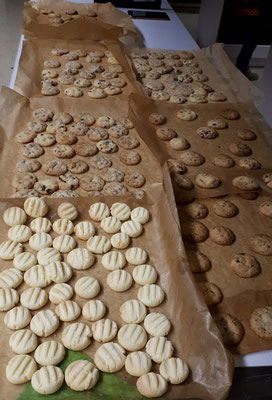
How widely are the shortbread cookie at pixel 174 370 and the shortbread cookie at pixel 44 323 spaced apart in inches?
15.5

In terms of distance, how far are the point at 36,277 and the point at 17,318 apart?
179mm

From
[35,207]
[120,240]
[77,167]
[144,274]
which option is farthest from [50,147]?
[144,274]

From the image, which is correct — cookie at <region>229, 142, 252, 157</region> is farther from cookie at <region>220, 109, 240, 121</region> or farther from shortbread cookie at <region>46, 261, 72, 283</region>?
shortbread cookie at <region>46, 261, 72, 283</region>

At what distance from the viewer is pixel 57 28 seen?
307cm

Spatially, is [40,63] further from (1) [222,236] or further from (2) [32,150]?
(1) [222,236]

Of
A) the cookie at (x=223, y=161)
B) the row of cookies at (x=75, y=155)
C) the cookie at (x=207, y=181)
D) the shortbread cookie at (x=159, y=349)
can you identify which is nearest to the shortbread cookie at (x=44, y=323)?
the shortbread cookie at (x=159, y=349)

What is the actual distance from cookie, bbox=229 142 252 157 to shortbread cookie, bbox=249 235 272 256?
2.17 ft

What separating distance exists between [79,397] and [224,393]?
44cm

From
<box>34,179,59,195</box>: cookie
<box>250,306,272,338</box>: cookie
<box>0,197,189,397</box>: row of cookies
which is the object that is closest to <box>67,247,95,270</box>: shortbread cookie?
Answer: <box>0,197,189,397</box>: row of cookies

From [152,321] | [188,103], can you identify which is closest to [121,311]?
[152,321]

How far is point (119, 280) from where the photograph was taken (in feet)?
4.72

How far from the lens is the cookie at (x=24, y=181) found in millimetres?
1830

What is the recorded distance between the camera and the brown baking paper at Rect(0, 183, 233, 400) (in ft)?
3.79

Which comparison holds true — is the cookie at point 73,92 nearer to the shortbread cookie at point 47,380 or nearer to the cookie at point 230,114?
the cookie at point 230,114
